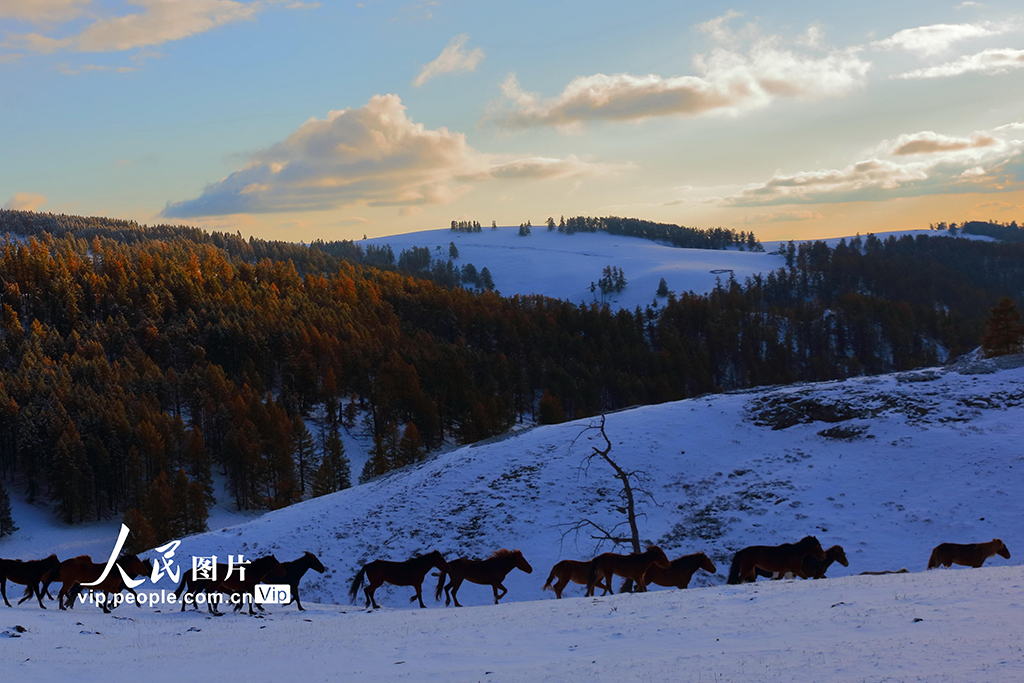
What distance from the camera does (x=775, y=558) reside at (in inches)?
811

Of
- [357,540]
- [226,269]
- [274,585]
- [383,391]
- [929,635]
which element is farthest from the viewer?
[226,269]

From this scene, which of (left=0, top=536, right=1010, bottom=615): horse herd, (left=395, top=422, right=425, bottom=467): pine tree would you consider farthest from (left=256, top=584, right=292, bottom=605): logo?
(left=395, top=422, right=425, bottom=467): pine tree

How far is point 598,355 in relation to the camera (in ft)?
407

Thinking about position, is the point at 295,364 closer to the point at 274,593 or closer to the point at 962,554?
the point at 274,593

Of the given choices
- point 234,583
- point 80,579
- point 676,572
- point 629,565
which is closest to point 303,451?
point 80,579

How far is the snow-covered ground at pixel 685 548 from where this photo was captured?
11.7m

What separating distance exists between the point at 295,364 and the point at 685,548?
268 feet

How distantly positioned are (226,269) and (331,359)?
196ft

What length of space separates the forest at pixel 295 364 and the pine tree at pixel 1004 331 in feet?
152

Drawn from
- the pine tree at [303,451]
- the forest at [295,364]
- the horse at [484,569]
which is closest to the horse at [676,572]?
the horse at [484,569]

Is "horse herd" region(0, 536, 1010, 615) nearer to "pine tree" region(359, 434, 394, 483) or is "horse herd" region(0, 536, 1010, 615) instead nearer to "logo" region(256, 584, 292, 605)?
"logo" region(256, 584, 292, 605)

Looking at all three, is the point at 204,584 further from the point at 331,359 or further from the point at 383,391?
the point at 331,359

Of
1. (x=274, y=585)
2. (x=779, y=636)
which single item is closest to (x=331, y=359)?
(x=274, y=585)

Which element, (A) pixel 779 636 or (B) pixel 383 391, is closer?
(A) pixel 779 636
